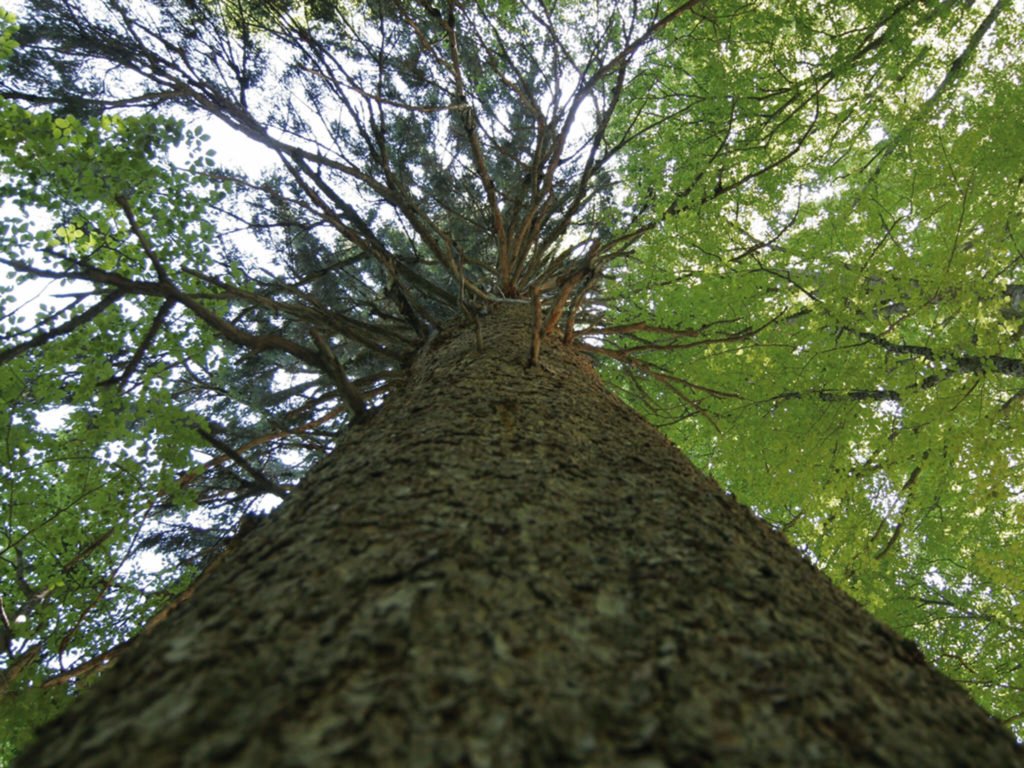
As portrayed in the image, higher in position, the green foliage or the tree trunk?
the green foliage

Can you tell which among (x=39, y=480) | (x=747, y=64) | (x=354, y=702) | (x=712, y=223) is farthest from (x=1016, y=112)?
(x=39, y=480)

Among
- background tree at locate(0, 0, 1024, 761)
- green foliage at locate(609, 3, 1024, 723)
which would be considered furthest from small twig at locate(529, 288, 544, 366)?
green foliage at locate(609, 3, 1024, 723)

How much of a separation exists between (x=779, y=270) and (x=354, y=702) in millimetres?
4269

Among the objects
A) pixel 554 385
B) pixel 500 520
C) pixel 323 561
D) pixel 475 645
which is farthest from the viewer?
pixel 554 385

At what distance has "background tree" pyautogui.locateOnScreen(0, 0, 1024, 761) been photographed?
9.55 feet

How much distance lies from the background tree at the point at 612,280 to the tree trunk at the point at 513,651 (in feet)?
3.00

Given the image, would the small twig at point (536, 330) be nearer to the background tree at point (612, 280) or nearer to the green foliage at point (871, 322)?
the background tree at point (612, 280)

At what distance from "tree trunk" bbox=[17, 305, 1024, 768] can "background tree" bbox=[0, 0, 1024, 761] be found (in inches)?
36.0

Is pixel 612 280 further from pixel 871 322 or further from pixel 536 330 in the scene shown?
pixel 536 330

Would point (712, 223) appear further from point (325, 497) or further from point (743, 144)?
point (325, 497)

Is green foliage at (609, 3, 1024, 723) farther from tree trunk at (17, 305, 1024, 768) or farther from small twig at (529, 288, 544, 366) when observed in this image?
tree trunk at (17, 305, 1024, 768)

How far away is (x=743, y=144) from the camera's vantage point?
4.76 meters

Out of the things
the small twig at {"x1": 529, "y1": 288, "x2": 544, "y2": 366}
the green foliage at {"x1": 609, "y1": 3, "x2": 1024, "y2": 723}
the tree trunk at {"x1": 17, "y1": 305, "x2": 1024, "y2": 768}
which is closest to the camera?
the tree trunk at {"x1": 17, "y1": 305, "x2": 1024, "y2": 768}

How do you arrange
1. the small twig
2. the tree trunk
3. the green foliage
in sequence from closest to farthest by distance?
1. the tree trunk
2. the small twig
3. the green foliage
